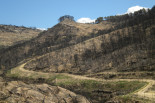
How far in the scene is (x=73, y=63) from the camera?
3339 inches

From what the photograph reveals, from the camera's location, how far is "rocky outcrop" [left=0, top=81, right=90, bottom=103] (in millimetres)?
37081

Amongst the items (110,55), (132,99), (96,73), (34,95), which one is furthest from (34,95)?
(110,55)

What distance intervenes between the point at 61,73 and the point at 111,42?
101 feet

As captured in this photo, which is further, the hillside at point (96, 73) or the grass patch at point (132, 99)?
the hillside at point (96, 73)

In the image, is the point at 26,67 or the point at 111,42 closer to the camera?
the point at 111,42

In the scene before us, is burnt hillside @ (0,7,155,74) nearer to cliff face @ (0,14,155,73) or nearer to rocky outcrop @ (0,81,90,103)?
cliff face @ (0,14,155,73)

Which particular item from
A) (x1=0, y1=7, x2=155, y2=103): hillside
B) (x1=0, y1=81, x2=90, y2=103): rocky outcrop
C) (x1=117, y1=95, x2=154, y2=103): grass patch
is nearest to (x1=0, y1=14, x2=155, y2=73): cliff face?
(x1=0, y1=7, x2=155, y2=103): hillside

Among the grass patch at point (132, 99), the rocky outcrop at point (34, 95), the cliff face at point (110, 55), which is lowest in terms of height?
the grass patch at point (132, 99)

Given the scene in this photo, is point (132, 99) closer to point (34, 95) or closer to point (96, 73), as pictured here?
point (34, 95)

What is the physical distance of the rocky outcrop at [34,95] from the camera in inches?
1460

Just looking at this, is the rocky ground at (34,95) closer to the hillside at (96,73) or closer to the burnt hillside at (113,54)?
the hillside at (96,73)

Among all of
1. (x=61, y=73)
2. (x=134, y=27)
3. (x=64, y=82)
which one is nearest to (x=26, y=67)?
(x=61, y=73)

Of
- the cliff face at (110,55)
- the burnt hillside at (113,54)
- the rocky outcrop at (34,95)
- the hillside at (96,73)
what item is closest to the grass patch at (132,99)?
the hillside at (96,73)

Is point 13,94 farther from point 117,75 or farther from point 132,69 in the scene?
point 132,69
